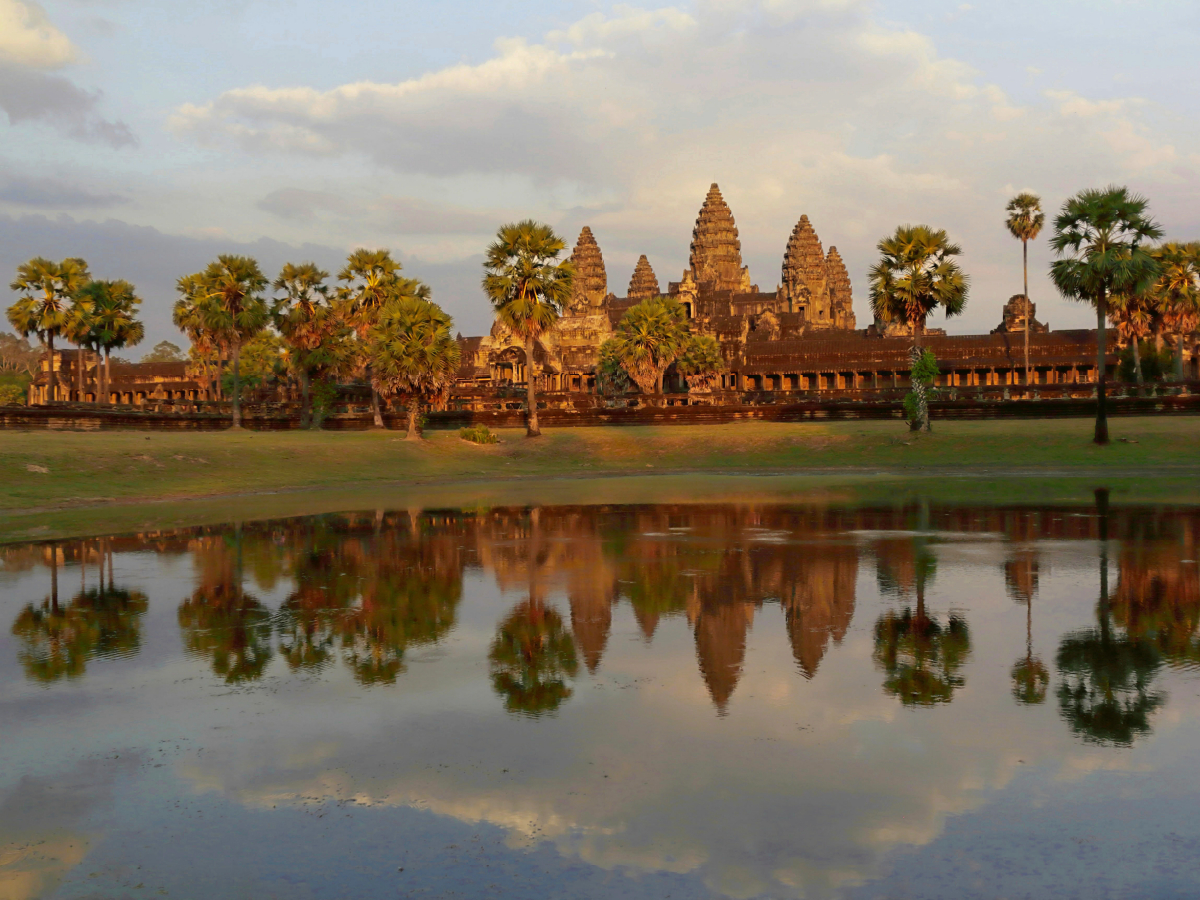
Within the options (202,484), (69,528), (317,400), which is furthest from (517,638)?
(317,400)

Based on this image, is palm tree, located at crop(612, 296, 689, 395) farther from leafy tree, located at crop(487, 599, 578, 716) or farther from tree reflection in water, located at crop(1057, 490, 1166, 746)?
tree reflection in water, located at crop(1057, 490, 1166, 746)

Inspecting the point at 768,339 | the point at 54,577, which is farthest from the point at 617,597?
the point at 768,339

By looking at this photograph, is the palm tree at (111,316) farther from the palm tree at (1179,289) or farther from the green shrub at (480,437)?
the palm tree at (1179,289)

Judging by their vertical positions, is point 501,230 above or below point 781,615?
above

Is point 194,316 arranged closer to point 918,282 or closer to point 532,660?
point 918,282

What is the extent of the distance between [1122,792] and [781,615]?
6024 millimetres

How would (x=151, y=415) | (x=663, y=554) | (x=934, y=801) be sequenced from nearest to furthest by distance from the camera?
(x=934, y=801), (x=663, y=554), (x=151, y=415)

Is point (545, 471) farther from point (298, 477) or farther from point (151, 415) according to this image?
point (151, 415)

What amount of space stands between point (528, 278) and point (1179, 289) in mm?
44385

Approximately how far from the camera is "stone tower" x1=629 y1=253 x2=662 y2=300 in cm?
16650

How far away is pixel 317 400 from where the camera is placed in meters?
68.7

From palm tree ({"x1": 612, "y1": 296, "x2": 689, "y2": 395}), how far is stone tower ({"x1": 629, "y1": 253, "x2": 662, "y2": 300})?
77.8m

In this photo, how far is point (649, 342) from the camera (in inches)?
3386

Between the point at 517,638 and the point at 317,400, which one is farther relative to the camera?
the point at 317,400
